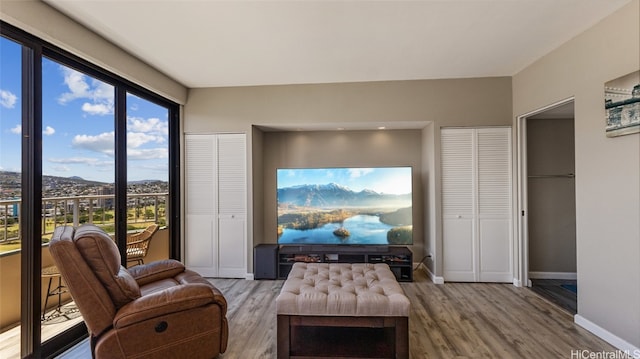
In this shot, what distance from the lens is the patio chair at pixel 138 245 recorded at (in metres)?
2.96

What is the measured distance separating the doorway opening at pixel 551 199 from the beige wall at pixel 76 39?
479cm

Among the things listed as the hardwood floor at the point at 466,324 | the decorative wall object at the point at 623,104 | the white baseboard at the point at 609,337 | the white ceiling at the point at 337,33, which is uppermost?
the white ceiling at the point at 337,33

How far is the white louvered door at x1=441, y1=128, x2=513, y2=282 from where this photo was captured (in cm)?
352

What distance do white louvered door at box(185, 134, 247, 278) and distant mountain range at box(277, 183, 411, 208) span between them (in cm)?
65

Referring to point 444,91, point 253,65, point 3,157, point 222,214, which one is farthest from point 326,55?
point 3,157

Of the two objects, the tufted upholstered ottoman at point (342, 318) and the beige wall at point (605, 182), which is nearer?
the tufted upholstered ottoman at point (342, 318)

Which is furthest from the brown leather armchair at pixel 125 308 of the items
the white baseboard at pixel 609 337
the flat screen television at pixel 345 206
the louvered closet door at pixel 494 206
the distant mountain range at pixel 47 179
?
the louvered closet door at pixel 494 206

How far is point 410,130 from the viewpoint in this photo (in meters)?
4.16

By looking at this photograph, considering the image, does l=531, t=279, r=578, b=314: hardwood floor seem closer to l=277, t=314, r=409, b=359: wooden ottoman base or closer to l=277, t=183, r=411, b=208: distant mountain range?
l=277, t=183, r=411, b=208: distant mountain range

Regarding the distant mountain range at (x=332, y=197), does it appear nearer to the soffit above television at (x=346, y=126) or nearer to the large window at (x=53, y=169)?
the soffit above television at (x=346, y=126)

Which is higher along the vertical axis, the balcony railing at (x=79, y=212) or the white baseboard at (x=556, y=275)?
the balcony railing at (x=79, y=212)

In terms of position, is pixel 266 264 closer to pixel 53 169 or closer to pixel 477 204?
pixel 53 169

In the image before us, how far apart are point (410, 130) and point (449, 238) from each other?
164 cm

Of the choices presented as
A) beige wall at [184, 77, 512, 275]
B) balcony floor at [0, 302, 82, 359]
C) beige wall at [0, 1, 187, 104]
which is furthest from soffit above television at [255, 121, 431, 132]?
balcony floor at [0, 302, 82, 359]
